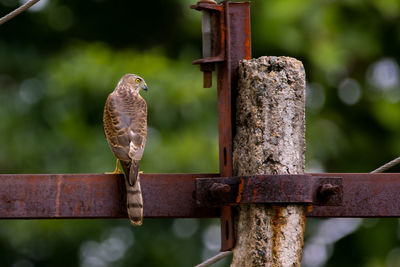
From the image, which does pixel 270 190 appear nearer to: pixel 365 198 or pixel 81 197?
pixel 365 198

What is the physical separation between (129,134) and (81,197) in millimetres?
1226

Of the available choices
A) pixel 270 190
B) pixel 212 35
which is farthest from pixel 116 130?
pixel 270 190

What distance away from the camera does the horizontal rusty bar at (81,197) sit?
438 centimetres

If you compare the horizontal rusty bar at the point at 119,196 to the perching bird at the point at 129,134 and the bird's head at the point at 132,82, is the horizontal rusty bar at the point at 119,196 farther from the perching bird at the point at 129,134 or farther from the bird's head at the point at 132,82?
the bird's head at the point at 132,82

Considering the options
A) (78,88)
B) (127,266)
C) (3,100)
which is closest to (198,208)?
(78,88)

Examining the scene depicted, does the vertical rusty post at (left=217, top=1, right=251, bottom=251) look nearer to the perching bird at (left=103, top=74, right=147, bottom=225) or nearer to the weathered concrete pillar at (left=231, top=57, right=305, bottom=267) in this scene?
the weathered concrete pillar at (left=231, top=57, right=305, bottom=267)

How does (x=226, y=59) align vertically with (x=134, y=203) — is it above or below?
above

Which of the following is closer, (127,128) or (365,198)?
(365,198)

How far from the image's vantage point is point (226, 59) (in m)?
4.31

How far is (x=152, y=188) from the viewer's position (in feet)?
14.8

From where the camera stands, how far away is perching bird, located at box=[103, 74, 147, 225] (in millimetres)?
4410

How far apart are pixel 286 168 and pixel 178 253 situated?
6.48 metres

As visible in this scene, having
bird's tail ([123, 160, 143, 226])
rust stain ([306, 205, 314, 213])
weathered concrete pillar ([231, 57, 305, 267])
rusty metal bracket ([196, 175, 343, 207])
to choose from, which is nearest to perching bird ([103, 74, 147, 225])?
bird's tail ([123, 160, 143, 226])

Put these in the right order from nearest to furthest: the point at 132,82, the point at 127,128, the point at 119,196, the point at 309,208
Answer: the point at 309,208 → the point at 119,196 → the point at 127,128 → the point at 132,82
